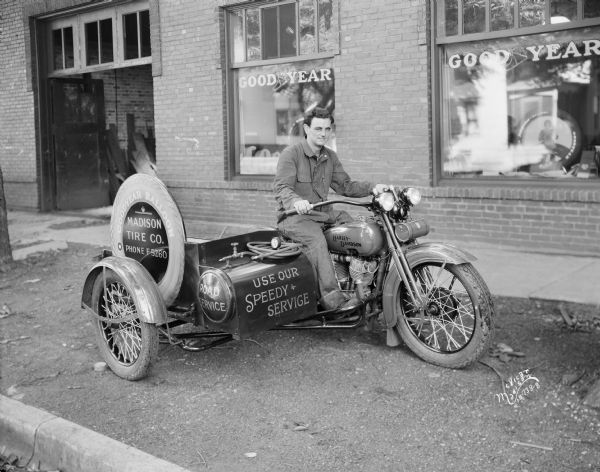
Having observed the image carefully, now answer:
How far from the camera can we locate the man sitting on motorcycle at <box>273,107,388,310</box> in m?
5.00

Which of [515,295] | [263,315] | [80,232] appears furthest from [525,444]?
[80,232]

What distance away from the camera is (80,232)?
11484mm

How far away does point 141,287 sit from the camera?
15.3ft

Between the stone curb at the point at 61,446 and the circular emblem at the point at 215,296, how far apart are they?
1040 millimetres

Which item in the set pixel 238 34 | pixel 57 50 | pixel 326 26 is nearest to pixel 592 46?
pixel 326 26

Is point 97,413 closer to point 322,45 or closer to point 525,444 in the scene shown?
point 525,444

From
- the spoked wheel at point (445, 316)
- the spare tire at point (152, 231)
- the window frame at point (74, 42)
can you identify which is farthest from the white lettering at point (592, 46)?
the window frame at point (74, 42)

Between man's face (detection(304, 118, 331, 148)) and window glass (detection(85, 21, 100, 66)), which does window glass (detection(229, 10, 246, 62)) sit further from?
man's face (detection(304, 118, 331, 148))

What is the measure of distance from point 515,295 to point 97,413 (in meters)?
3.83

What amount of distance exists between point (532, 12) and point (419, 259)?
4789 millimetres

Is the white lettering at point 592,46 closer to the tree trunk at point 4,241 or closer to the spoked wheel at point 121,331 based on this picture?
the spoked wheel at point 121,331

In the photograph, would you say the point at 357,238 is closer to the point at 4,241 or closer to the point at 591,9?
the point at 591,9

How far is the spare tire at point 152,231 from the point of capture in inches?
186

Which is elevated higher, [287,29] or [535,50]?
[287,29]
